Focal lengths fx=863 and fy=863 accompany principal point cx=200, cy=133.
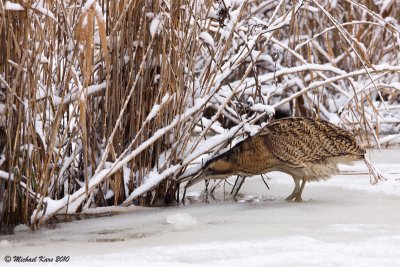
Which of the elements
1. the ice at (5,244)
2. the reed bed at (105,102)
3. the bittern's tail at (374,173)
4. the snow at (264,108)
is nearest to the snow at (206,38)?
the reed bed at (105,102)

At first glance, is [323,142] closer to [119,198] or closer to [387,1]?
[119,198]

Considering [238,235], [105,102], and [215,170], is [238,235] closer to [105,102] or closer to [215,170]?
[105,102]

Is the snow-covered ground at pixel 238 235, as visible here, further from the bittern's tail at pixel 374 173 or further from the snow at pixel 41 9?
the snow at pixel 41 9

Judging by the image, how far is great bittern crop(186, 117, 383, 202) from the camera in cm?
358

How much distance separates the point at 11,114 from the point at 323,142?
1389 mm

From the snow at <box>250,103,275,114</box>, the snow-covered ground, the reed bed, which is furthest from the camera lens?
the snow at <box>250,103,275,114</box>

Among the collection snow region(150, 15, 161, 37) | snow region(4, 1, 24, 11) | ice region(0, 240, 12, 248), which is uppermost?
snow region(4, 1, 24, 11)

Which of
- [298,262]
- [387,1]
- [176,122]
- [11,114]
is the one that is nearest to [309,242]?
[298,262]

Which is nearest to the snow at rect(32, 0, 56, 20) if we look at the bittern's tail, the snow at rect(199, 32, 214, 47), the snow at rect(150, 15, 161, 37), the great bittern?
the snow at rect(150, 15, 161, 37)

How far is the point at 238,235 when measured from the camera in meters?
2.68

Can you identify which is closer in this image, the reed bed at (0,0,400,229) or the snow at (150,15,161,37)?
the reed bed at (0,0,400,229)

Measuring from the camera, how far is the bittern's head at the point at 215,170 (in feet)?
11.8

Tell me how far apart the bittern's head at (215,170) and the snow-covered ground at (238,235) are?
108 mm

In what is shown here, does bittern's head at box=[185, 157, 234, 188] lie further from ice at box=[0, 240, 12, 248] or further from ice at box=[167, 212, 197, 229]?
→ ice at box=[0, 240, 12, 248]
